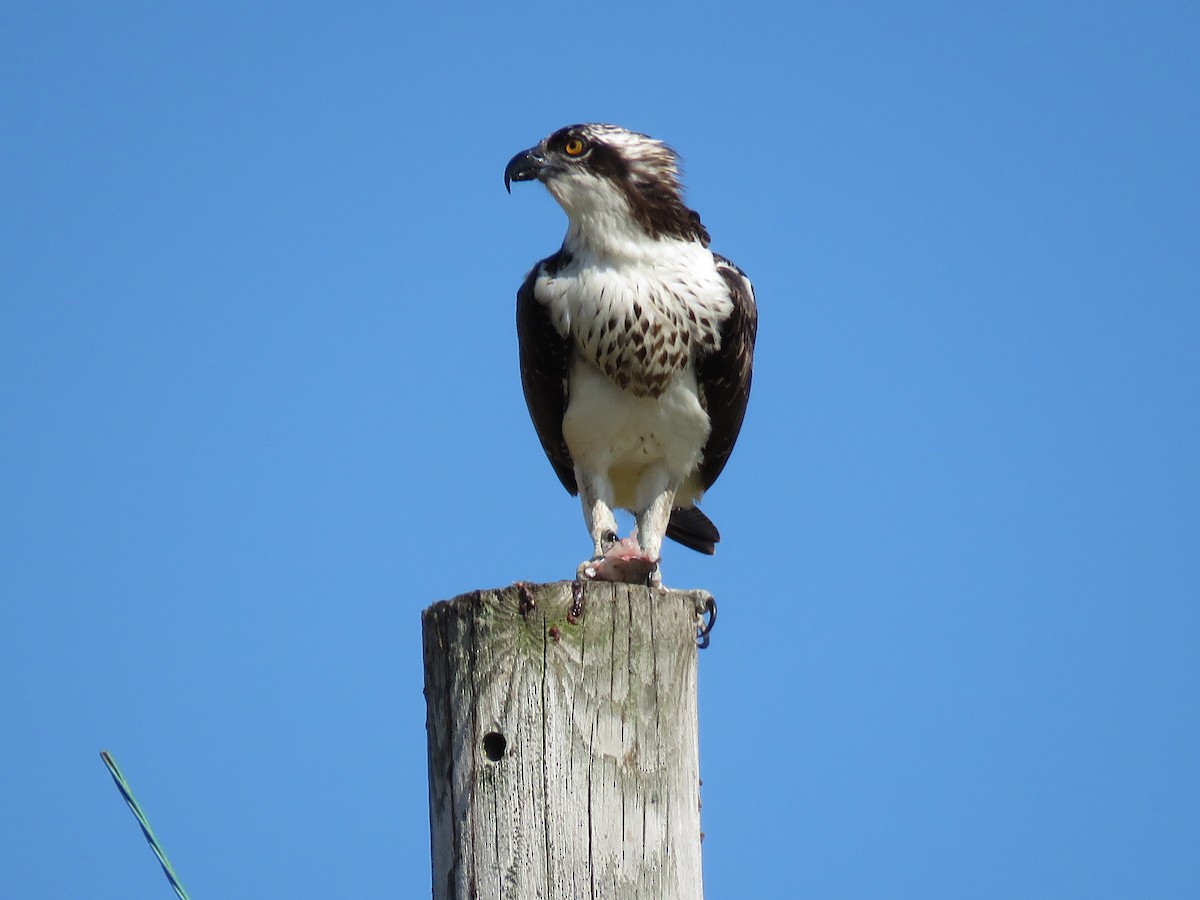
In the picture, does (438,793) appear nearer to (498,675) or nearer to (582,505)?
(498,675)

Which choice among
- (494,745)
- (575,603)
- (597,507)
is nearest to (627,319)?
(597,507)

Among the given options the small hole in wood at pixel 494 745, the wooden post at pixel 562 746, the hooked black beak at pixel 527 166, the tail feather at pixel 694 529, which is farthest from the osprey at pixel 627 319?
the small hole in wood at pixel 494 745

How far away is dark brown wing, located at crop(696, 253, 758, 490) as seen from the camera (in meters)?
6.20

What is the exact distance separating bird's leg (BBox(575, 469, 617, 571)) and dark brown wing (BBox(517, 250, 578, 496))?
15 centimetres

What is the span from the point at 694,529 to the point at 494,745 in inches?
145

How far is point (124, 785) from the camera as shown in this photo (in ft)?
10.8

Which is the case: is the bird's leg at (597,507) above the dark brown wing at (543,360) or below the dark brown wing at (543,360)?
below

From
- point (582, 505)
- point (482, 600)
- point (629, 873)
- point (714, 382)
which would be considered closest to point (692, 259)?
point (714, 382)

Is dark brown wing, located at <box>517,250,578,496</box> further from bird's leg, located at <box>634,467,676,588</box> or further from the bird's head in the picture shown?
bird's leg, located at <box>634,467,676,588</box>

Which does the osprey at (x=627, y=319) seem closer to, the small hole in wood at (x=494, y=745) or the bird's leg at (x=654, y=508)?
the bird's leg at (x=654, y=508)

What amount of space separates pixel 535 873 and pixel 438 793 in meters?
0.38

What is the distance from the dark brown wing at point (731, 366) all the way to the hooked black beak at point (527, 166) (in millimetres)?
864

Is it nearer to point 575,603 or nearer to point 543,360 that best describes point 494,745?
point 575,603

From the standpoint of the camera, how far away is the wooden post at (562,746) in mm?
3461
